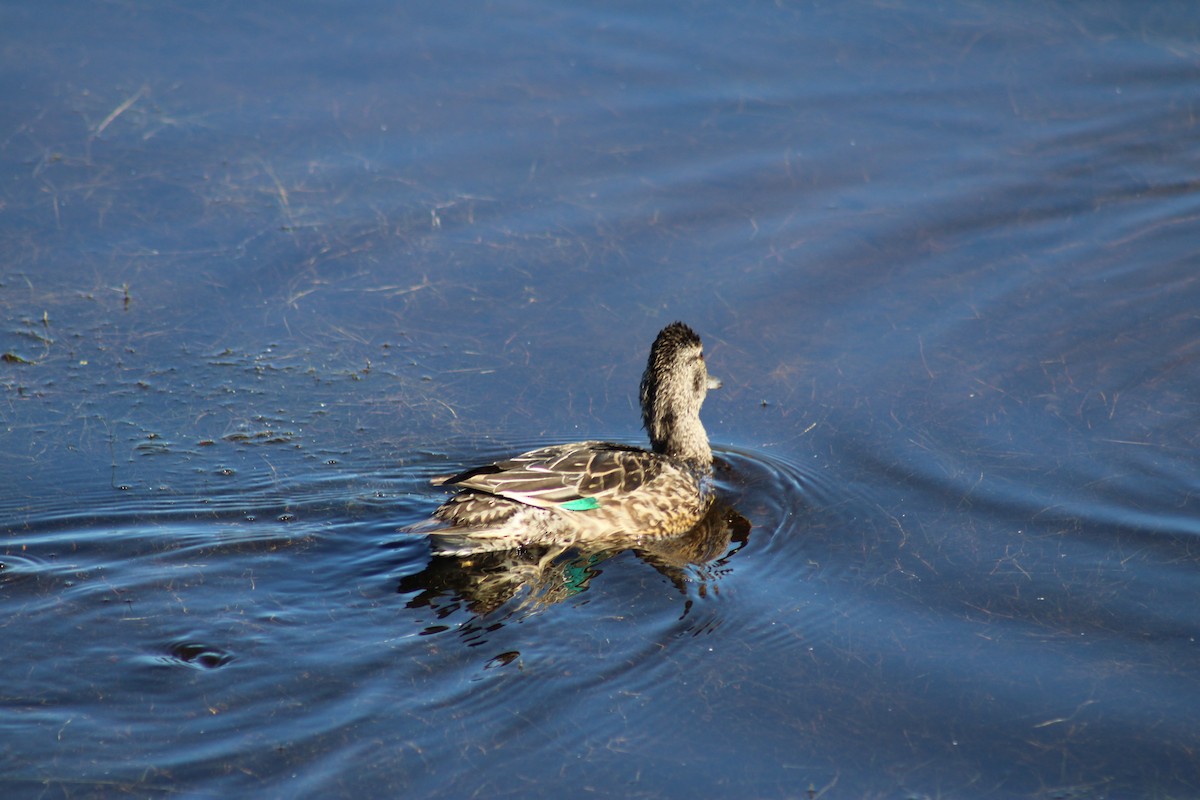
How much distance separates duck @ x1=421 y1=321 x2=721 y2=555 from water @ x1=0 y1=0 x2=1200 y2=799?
0.23 meters

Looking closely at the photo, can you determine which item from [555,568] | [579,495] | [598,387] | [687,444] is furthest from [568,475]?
[598,387]

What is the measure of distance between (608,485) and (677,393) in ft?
2.80

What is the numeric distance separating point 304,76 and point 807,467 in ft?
20.8

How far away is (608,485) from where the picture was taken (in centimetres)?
774

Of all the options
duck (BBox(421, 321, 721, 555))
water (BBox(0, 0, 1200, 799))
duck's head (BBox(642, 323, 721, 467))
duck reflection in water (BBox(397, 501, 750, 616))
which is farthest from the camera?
duck's head (BBox(642, 323, 721, 467))

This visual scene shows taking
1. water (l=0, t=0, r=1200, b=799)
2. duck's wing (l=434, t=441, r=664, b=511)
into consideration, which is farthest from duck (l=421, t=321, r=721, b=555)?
water (l=0, t=0, r=1200, b=799)

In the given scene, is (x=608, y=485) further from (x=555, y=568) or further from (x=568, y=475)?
(x=555, y=568)

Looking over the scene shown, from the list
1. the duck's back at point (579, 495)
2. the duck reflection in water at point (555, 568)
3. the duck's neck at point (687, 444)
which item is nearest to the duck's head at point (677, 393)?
the duck's neck at point (687, 444)

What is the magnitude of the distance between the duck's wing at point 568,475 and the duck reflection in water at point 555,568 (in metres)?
0.30

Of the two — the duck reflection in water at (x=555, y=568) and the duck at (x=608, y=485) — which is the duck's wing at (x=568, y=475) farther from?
the duck reflection in water at (x=555, y=568)

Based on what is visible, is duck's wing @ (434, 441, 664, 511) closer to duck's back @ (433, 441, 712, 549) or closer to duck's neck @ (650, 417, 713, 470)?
duck's back @ (433, 441, 712, 549)

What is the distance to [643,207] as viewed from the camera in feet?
35.2

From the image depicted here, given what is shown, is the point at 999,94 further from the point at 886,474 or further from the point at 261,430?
the point at 261,430

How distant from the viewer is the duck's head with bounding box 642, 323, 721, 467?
8.25m
